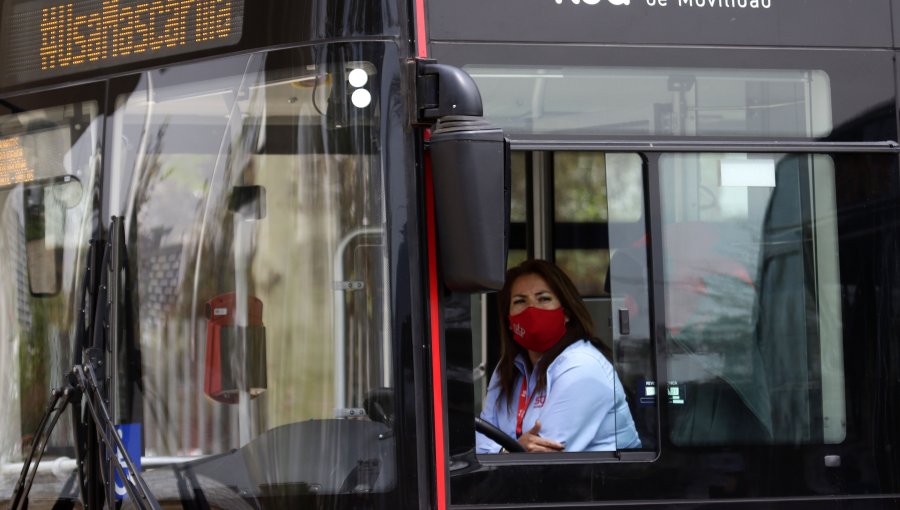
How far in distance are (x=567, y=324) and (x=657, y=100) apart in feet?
2.88

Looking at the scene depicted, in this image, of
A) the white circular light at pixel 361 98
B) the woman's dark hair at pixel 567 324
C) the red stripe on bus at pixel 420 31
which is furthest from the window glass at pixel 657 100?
the woman's dark hair at pixel 567 324

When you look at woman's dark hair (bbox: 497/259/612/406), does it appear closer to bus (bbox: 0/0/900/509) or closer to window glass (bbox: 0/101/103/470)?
bus (bbox: 0/0/900/509)

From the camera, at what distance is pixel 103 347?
11.0ft

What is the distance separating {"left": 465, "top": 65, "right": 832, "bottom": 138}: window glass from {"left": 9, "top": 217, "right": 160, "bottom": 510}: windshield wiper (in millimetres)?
1230

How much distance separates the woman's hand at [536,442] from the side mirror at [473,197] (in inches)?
31.9

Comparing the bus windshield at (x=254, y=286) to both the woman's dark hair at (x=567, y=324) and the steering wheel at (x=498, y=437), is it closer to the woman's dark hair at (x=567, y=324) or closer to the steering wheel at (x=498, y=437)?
the steering wheel at (x=498, y=437)

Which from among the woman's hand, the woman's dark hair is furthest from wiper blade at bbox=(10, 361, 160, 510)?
the woman's dark hair

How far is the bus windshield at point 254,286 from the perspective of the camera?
10.7 ft

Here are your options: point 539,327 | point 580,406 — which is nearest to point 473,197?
point 580,406

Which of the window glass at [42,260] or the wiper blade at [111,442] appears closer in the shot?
the wiper blade at [111,442]

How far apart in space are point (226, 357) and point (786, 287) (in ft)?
5.87

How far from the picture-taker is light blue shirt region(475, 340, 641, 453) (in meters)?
3.79

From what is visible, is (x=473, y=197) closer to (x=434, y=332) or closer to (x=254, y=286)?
(x=434, y=332)

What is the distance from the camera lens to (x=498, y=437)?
12.5ft
